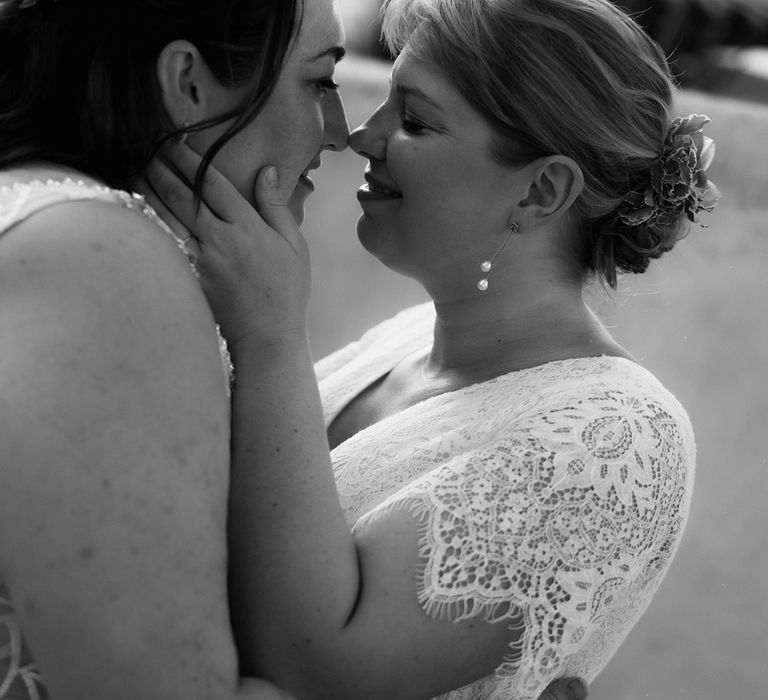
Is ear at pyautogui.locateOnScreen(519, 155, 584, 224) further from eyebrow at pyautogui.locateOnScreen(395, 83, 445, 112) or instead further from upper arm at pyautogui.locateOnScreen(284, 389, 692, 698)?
upper arm at pyautogui.locateOnScreen(284, 389, 692, 698)

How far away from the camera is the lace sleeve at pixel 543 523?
6.32 ft

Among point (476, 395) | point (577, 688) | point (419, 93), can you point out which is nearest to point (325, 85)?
point (419, 93)

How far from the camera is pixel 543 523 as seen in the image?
1.95m

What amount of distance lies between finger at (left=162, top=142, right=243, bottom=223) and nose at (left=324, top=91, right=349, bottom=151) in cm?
38

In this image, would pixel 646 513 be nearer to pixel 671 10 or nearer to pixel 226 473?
pixel 226 473

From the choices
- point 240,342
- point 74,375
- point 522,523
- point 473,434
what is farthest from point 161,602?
point 473,434

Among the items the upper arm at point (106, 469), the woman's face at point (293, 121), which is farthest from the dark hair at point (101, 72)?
the upper arm at point (106, 469)

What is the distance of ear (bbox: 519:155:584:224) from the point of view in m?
2.42

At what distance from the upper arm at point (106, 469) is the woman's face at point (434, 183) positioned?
3.46ft

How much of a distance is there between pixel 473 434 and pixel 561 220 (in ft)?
2.11

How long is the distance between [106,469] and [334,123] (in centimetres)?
108

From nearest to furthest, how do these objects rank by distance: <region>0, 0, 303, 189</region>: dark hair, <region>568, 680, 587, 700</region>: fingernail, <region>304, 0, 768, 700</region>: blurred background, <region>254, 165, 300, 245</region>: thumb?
1. <region>0, 0, 303, 189</region>: dark hair
2. <region>254, 165, 300, 245</region>: thumb
3. <region>568, 680, 587, 700</region>: fingernail
4. <region>304, 0, 768, 700</region>: blurred background

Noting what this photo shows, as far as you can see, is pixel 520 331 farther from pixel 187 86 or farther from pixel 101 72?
pixel 101 72

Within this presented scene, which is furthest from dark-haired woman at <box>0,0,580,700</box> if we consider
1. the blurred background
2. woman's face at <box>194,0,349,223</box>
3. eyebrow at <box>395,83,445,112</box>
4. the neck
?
the blurred background
